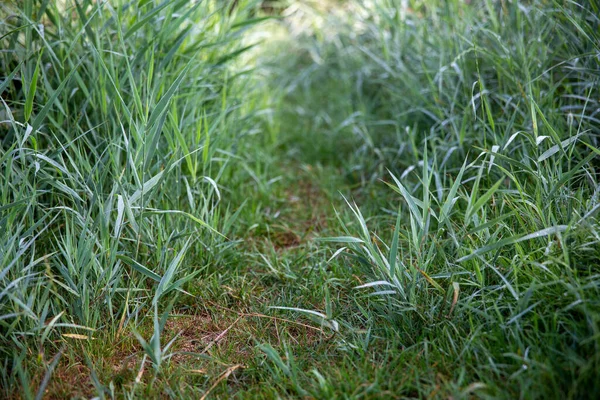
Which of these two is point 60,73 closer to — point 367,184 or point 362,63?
point 367,184

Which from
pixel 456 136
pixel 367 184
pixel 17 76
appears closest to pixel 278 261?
pixel 367 184

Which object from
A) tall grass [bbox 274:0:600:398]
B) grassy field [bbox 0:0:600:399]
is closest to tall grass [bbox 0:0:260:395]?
grassy field [bbox 0:0:600:399]

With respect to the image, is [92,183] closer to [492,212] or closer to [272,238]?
[272,238]

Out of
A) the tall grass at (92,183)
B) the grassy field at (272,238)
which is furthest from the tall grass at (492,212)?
the tall grass at (92,183)

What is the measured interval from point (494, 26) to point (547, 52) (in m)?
0.26

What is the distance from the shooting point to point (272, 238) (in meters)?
2.29

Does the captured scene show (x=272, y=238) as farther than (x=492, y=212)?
Yes

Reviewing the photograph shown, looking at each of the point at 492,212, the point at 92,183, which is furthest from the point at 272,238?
the point at 492,212

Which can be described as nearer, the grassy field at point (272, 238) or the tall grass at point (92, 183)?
the grassy field at point (272, 238)

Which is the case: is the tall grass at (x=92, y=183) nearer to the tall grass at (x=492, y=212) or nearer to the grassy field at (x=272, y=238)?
the grassy field at (x=272, y=238)

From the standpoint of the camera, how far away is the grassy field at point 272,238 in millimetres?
1448

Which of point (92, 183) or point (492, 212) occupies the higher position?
point (92, 183)

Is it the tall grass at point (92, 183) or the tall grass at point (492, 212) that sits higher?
the tall grass at point (92, 183)

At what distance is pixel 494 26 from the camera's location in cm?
244
